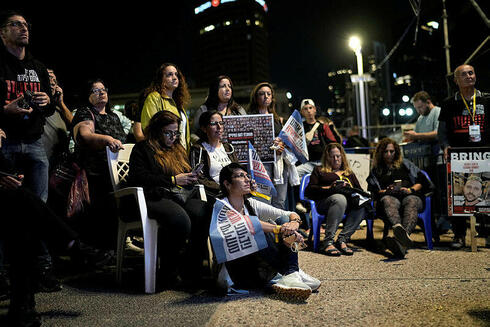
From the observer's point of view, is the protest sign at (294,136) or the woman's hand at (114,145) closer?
the woman's hand at (114,145)

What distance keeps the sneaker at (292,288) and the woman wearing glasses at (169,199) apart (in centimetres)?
75

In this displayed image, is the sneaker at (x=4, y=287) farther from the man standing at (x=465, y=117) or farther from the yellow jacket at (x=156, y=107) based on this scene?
the man standing at (x=465, y=117)

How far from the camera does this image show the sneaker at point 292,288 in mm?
3088

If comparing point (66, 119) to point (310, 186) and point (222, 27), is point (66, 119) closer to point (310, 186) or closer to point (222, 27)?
point (310, 186)

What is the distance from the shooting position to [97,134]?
13.3 feet

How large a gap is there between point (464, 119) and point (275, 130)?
91.6 inches

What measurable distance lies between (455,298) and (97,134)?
128 inches

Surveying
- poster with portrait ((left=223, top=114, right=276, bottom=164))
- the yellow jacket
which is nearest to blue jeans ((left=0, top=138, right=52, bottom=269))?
the yellow jacket

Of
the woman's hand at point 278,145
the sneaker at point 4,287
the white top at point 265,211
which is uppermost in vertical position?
the woman's hand at point 278,145

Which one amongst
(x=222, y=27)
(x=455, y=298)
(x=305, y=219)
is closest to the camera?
(x=455, y=298)

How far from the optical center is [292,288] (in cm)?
312

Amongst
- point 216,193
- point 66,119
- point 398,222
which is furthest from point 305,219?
point 66,119

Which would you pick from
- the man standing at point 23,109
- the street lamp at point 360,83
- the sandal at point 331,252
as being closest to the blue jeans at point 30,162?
the man standing at point 23,109

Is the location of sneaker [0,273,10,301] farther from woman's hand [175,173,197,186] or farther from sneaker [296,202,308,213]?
sneaker [296,202,308,213]
